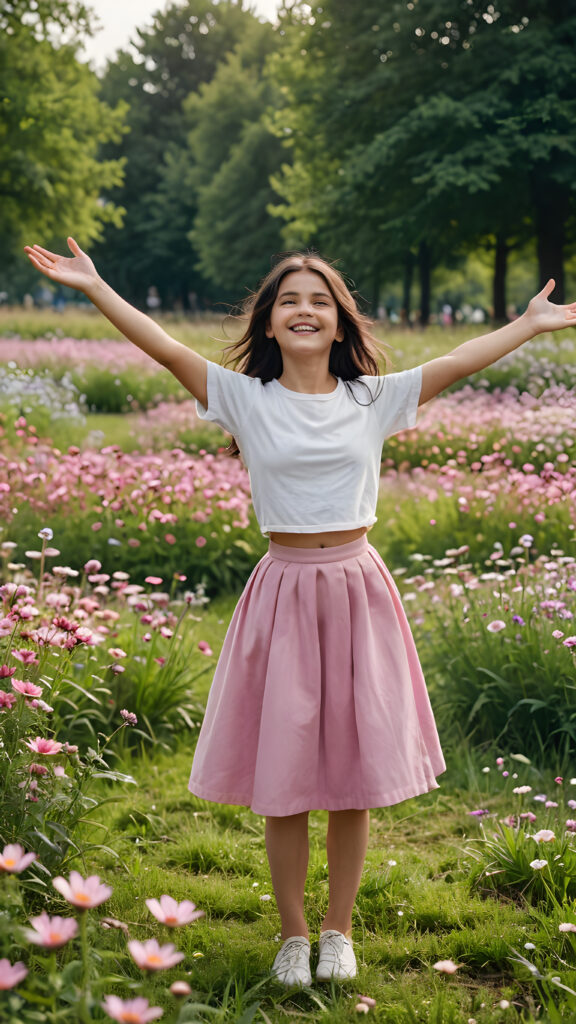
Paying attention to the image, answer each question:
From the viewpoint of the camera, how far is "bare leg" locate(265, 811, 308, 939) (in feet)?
8.44

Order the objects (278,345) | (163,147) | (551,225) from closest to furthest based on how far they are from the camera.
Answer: (278,345)
(551,225)
(163,147)

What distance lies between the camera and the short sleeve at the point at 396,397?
109 inches

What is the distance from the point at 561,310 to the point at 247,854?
2050 millimetres

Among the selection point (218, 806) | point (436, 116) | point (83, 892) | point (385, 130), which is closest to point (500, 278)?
point (385, 130)

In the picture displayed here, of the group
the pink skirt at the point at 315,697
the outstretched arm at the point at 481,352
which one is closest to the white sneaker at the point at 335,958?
the pink skirt at the point at 315,697

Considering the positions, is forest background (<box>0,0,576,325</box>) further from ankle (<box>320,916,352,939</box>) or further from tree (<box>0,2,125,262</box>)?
ankle (<box>320,916,352,939</box>)

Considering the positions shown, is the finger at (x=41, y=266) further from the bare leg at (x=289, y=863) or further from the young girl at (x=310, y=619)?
the bare leg at (x=289, y=863)

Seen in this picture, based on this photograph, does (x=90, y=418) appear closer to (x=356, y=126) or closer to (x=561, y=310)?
(x=561, y=310)

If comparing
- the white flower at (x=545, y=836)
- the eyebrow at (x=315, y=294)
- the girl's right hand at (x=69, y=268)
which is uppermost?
the girl's right hand at (x=69, y=268)

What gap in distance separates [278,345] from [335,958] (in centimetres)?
166

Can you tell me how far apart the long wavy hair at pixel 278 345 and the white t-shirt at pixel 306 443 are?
0.08 m

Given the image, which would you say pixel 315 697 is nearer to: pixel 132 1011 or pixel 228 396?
pixel 228 396

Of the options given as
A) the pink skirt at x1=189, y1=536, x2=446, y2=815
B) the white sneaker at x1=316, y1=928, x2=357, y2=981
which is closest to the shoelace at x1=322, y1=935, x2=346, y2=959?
the white sneaker at x1=316, y1=928, x2=357, y2=981

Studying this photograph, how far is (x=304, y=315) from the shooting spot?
2660 mm
